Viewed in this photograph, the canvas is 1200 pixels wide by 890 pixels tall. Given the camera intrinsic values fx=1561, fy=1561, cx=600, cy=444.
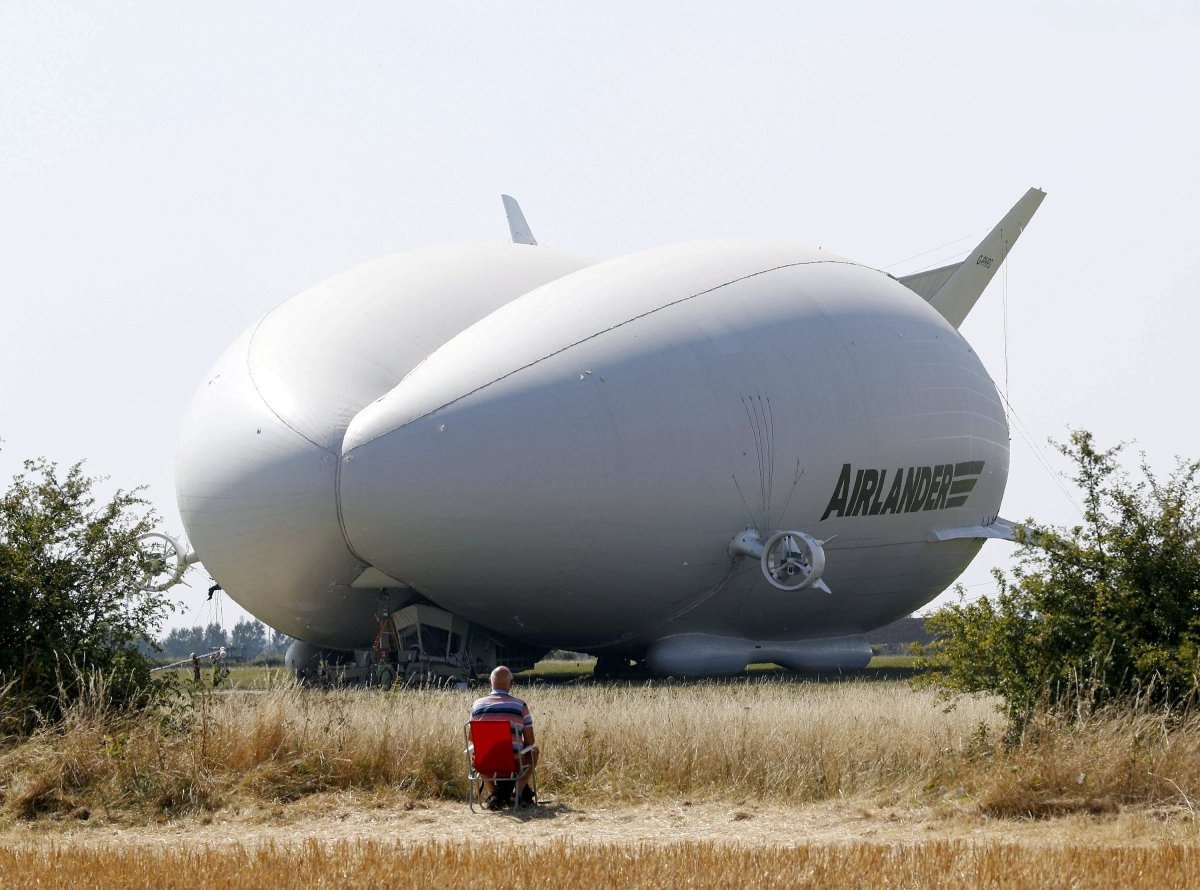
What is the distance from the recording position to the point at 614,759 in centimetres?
1631

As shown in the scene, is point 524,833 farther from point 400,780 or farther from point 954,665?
point 954,665

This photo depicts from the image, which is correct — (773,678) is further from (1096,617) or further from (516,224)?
(516,224)

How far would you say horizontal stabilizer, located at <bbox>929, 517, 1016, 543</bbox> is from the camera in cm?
3684

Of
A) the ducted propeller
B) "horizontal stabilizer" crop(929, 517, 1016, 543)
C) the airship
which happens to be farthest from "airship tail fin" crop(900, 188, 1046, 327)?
the ducted propeller

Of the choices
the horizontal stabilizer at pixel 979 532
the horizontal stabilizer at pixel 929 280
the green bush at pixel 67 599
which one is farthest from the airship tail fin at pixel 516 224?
the green bush at pixel 67 599

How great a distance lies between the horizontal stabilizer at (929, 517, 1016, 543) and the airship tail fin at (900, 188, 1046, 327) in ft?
35.4

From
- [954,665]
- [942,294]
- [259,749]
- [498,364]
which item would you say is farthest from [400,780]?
[942,294]

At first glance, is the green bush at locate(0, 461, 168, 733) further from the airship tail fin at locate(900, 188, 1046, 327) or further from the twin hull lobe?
the airship tail fin at locate(900, 188, 1046, 327)

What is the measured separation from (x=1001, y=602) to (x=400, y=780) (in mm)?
6667

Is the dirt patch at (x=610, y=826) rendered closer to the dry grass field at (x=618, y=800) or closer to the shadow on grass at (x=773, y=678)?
the dry grass field at (x=618, y=800)

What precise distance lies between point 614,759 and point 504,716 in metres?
2.21

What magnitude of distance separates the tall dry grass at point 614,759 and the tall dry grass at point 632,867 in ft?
8.44

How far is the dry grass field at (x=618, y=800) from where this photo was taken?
10.8 metres

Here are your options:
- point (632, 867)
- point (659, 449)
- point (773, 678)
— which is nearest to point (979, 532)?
point (773, 678)
